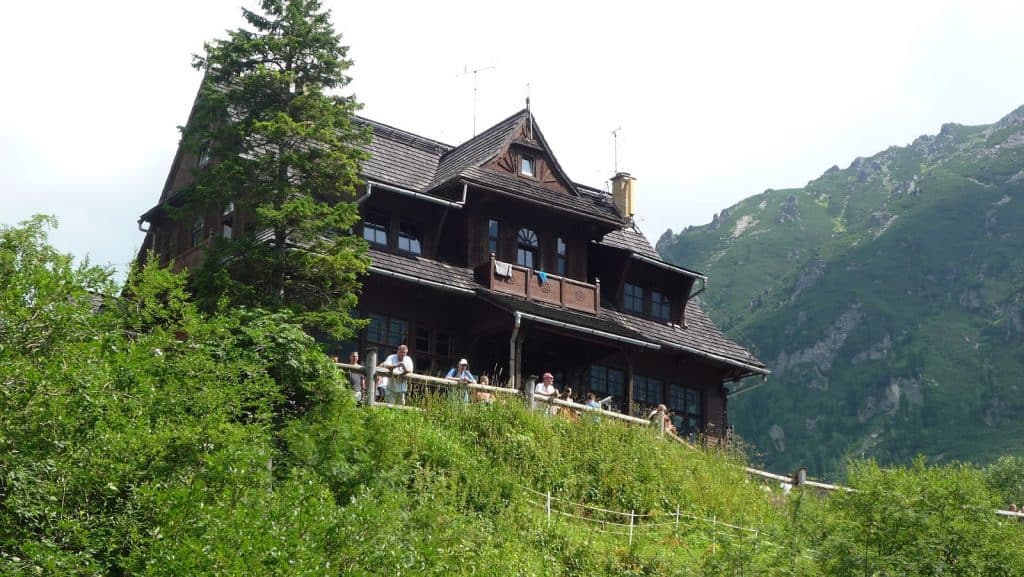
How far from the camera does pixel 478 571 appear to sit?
74.0 feet

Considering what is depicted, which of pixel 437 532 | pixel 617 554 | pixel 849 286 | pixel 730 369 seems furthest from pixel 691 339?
pixel 849 286

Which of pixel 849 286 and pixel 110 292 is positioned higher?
pixel 849 286

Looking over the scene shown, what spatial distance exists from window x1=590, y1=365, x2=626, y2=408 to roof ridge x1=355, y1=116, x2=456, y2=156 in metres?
8.07

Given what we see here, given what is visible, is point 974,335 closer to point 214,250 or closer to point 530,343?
point 530,343

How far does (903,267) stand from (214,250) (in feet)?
482

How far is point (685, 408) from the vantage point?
41.2 metres

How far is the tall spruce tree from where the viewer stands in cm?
2848

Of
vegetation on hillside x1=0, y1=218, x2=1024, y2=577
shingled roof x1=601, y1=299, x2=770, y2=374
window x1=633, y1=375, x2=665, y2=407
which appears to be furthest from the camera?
shingled roof x1=601, y1=299, x2=770, y2=374

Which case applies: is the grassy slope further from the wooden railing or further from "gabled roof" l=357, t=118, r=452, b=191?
"gabled roof" l=357, t=118, r=452, b=191

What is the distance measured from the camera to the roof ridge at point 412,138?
39.8m

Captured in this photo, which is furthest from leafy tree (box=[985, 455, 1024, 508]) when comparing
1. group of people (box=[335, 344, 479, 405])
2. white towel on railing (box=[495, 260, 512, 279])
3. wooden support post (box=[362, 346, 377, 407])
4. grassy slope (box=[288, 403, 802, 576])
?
wooden support post (box=[362, 346, 377, 407])

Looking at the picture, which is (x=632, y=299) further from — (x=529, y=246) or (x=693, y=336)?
(x=529, y=246)

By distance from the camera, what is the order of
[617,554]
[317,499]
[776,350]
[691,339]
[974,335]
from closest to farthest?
[317,499]
[617,554]
[691,339]
[974,335]
[776,350]

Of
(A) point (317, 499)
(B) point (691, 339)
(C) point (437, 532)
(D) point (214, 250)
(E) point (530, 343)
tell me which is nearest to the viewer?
(A) point (317, 499)
